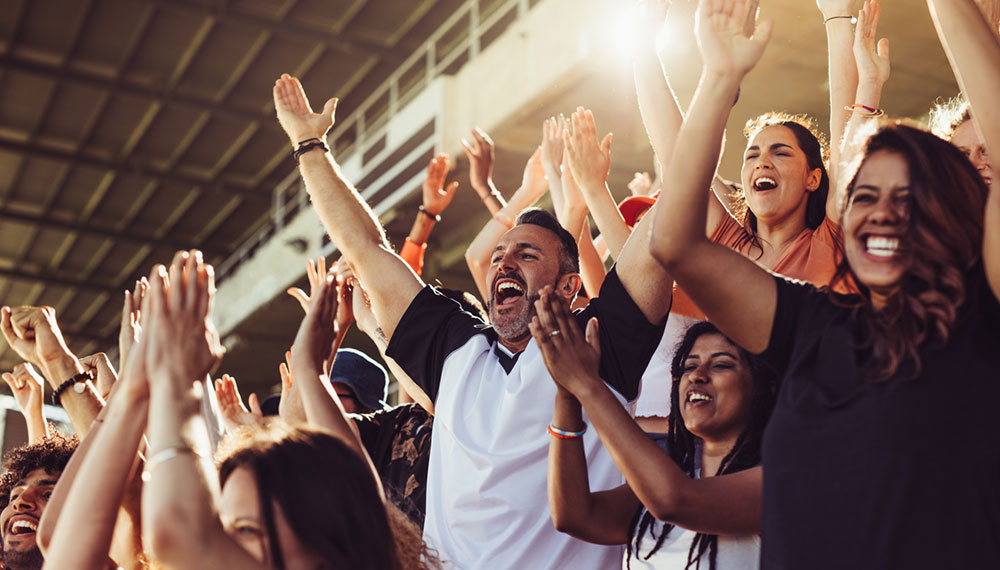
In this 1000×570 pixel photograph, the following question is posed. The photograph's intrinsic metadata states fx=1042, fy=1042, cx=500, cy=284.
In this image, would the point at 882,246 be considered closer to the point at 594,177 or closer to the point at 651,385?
the point at 651,385

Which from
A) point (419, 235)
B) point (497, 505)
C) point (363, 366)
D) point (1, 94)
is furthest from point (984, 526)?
point (1, 94)

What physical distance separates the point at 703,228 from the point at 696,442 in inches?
29.8

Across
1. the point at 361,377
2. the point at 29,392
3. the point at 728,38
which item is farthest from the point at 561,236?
the point at 29,392

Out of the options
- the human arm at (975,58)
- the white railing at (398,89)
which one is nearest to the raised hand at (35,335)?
the human arm at (975,58)

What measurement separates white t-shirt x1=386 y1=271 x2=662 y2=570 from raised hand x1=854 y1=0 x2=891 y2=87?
975 mm

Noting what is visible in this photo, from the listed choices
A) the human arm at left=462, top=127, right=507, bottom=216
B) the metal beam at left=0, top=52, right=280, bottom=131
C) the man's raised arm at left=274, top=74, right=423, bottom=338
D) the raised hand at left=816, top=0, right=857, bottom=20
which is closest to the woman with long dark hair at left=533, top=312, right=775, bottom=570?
the man's raised arm at left=274, top=74, right=423, bottom=338

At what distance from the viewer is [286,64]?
12.1 meters

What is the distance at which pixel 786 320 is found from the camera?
151cm

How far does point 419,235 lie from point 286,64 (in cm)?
870

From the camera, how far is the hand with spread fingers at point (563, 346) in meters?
1.76

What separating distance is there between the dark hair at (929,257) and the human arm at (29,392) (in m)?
2.62

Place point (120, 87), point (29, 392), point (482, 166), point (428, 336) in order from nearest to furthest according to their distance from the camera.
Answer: point (428, 336) → point (29, 392) → point (482, 166) → point (120, 87)

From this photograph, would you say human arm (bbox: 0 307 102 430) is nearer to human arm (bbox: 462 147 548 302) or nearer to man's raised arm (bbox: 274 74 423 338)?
man's raised arm (bbox: 274 74 423 338)

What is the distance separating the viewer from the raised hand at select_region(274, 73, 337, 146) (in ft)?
9.68
